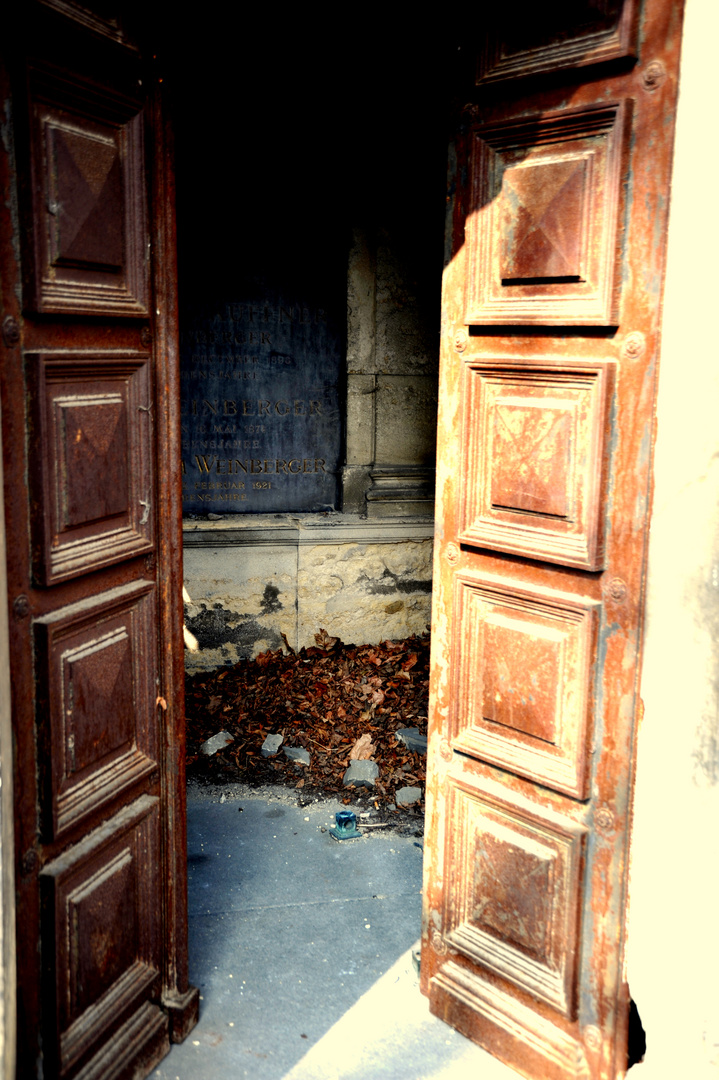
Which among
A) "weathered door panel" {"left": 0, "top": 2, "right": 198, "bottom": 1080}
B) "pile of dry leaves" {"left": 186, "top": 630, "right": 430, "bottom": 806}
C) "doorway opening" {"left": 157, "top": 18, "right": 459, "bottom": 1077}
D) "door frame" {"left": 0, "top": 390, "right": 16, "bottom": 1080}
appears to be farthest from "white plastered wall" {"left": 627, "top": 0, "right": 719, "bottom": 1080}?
"doorway opening" {"left": 157, "top": 18, "right": 459, "bottom": 1077}

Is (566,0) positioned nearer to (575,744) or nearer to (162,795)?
(575,744)

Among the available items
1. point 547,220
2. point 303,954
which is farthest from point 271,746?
point 547,220

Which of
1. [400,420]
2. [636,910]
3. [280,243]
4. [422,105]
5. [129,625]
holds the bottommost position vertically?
[636,910]

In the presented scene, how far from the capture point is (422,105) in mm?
5406

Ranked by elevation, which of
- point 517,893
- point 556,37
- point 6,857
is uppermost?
point 556,37

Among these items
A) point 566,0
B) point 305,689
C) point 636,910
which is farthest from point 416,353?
point 636,910

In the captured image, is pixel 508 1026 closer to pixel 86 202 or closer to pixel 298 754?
pixel 298 754

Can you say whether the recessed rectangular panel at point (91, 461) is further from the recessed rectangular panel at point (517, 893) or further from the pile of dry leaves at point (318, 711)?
the pile of dry leaves at point (318, 711)

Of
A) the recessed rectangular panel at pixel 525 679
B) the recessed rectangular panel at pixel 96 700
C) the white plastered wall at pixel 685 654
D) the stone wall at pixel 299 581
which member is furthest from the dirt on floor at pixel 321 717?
the recessed rectangular panel at pixel 96 700

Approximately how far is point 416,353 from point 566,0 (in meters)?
3.54

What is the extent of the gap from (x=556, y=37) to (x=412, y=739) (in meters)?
3.52

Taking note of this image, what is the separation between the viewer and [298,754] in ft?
15.5

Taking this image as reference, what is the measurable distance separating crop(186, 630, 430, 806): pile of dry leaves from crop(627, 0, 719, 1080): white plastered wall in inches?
86.2

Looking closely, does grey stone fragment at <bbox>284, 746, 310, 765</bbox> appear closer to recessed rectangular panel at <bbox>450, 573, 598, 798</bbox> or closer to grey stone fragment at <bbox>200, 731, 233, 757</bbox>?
grey stone fragment at <bbox>200, 731, 233, 757</bbox>
